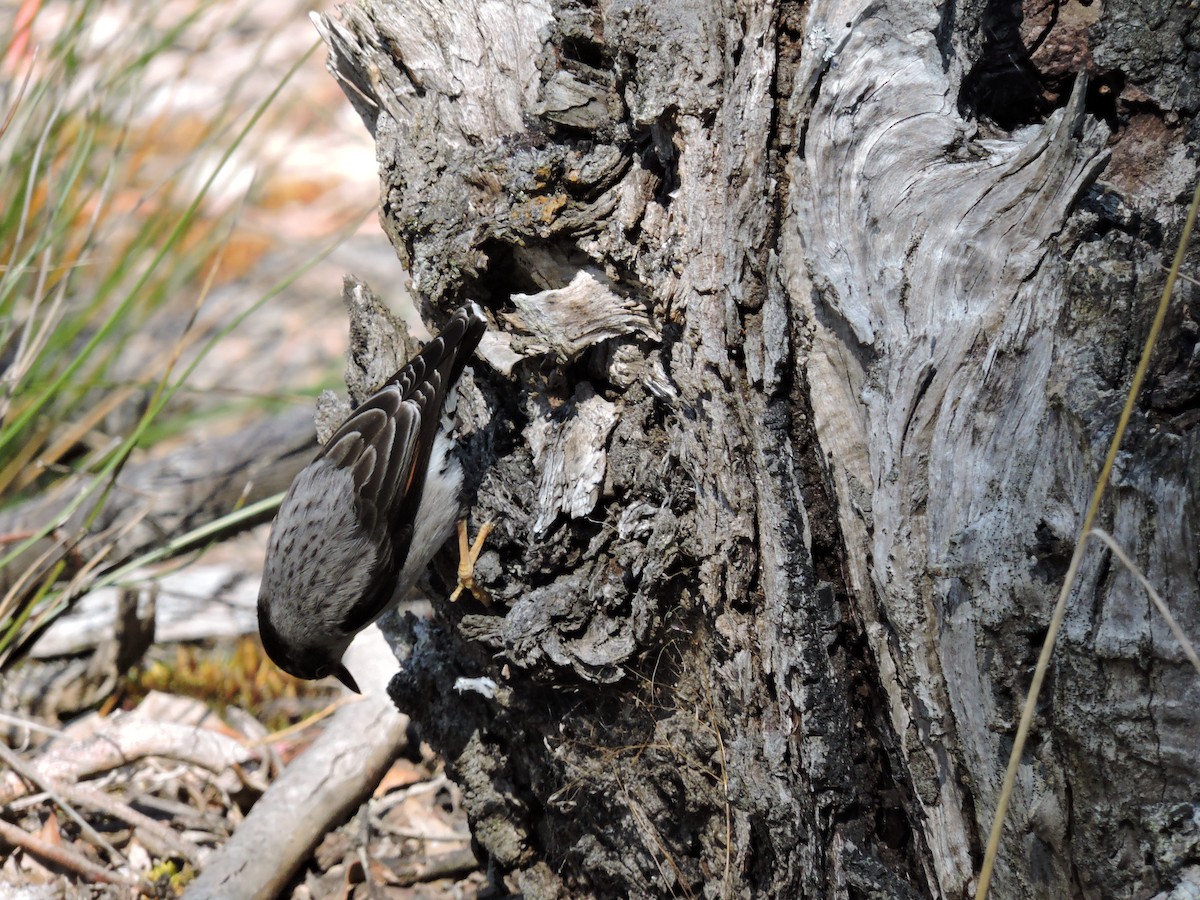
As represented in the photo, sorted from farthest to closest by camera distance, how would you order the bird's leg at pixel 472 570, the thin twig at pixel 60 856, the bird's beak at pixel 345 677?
the bird's beak at pixel 345 677 → the thin twig at pixel 60 856 → the bird's leg at pixel 472 570

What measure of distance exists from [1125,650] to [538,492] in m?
1.51

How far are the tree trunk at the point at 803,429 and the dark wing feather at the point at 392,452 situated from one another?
35cm

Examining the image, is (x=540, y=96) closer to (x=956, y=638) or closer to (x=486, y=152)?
(x=486, y=152)

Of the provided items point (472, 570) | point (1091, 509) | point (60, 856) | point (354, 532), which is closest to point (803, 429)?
point (1091, 509)

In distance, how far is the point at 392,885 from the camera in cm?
346

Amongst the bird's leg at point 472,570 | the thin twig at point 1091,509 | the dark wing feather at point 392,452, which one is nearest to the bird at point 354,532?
the dark wing feather at point 392,452

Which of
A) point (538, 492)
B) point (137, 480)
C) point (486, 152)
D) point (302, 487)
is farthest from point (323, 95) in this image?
point (538, 492)

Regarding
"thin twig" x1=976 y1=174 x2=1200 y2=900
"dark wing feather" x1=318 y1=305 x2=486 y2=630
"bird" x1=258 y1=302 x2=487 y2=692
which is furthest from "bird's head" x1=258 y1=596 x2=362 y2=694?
"thin twig" x1=976 y1=174 x2=1200 y2=900

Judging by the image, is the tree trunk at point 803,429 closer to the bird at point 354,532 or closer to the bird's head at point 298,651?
the bird at point 354,532

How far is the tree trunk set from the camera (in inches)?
65.1

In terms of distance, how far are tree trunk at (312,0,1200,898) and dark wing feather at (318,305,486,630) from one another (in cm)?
35

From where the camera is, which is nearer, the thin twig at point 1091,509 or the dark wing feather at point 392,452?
the thin twig at point 1091,509

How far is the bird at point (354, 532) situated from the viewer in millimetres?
3574

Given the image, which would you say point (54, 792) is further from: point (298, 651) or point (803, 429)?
point (803, 429)
